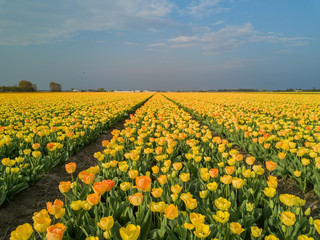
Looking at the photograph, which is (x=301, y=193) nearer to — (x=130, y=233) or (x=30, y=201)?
(x=130, y=233)

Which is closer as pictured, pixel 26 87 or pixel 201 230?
pixel 201 230

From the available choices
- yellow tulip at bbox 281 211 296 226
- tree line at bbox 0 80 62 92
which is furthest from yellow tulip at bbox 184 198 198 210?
tree line at bbox 0 80 62 92

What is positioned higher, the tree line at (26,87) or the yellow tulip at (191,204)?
the tree line at (26,87)

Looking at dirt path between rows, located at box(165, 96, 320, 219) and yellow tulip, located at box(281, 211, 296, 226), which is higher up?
yellow tulip, located at box(281, 211, 296, 226)

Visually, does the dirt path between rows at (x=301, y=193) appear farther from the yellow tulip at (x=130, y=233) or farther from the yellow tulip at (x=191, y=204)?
the yellow tulip at (x=130, y=233)

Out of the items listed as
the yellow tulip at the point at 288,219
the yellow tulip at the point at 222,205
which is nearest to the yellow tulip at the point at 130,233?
the yellow tulip at the point at 222,205

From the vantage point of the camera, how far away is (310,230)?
1.78m

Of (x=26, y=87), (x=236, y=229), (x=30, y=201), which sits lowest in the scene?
(x=30, y=201)

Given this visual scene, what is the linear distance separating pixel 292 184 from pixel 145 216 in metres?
3.10

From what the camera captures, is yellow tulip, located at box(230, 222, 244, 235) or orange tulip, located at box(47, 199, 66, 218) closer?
yellow tulip, located at box(230, 222, 244, 235)

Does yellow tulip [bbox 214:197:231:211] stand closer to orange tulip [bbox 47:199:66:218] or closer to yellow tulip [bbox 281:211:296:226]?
yellow tulip [bbox 281:211:296:226]

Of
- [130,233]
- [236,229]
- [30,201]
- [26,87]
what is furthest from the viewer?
[26,87]

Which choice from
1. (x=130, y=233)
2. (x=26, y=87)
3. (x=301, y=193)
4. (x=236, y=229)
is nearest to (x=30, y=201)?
(x=130, y=233)

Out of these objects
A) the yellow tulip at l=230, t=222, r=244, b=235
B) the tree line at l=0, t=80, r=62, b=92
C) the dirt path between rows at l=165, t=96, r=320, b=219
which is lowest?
the dirt path between rows at l=165, t=96, r=320, b=219
